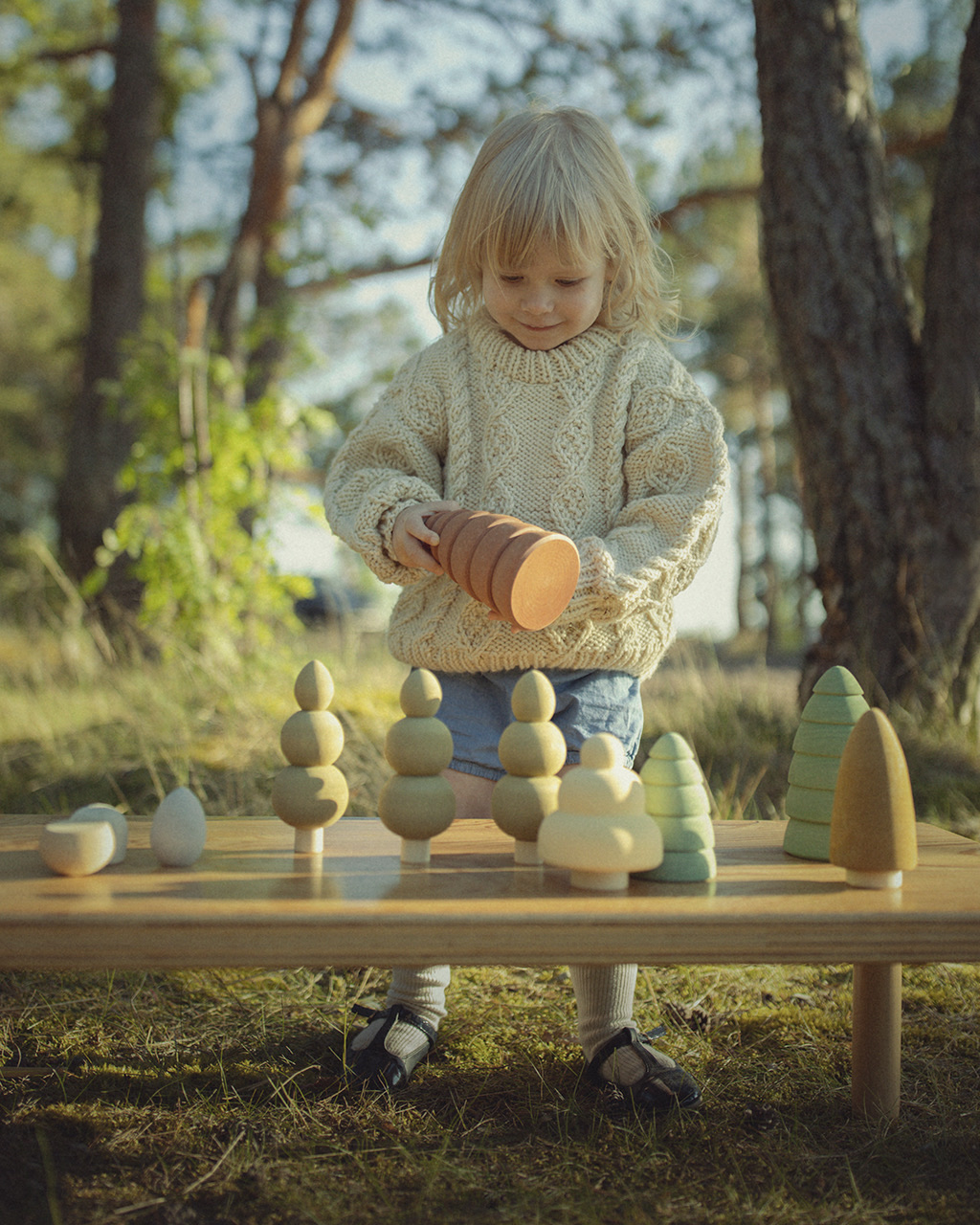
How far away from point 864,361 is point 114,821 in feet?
10.0

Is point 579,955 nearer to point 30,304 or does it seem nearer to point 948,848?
point 948,848

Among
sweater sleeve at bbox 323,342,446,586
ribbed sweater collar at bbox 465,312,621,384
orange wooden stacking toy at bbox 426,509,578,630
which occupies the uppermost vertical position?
ribbed sweater collar at bbox 465,312,621,384

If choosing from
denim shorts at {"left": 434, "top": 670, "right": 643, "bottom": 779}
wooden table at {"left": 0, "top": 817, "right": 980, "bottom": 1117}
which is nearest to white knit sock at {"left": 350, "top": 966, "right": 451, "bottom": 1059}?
denim shorts at {"left": 434, "top": 670, "right": 643, "bottom": 779}

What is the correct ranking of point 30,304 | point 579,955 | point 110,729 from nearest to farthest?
point 579,955
point 110,729
point 30,304

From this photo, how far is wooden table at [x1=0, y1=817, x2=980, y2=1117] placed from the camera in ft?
3.69

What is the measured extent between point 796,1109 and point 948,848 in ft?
1.82

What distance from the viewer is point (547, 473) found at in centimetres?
197

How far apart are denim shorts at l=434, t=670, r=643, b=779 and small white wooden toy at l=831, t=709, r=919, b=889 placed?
0.61 meters

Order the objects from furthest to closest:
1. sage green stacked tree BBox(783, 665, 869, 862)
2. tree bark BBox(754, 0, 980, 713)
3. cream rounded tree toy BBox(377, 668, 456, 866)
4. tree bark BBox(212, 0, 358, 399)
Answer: tree bark BBox(212, 0, 358, 399), tree bark BBox(754, 0, 980, 713), sage green stacked tree BBox(783, 665, 869, 862), cream rounded tree toy BBox(377, 668, 456, 866)

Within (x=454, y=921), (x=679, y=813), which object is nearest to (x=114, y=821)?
(x=454, y=921)

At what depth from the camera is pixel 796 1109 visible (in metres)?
1.76

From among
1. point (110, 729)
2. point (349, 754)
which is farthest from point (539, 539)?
point (110, 729)

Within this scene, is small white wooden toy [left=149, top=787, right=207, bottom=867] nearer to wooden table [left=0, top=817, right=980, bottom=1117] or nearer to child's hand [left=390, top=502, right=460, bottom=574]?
wooden table [left=0, top=817, right=980, bottom=1117]

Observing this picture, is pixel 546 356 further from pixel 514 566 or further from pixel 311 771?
pixel 311 771
